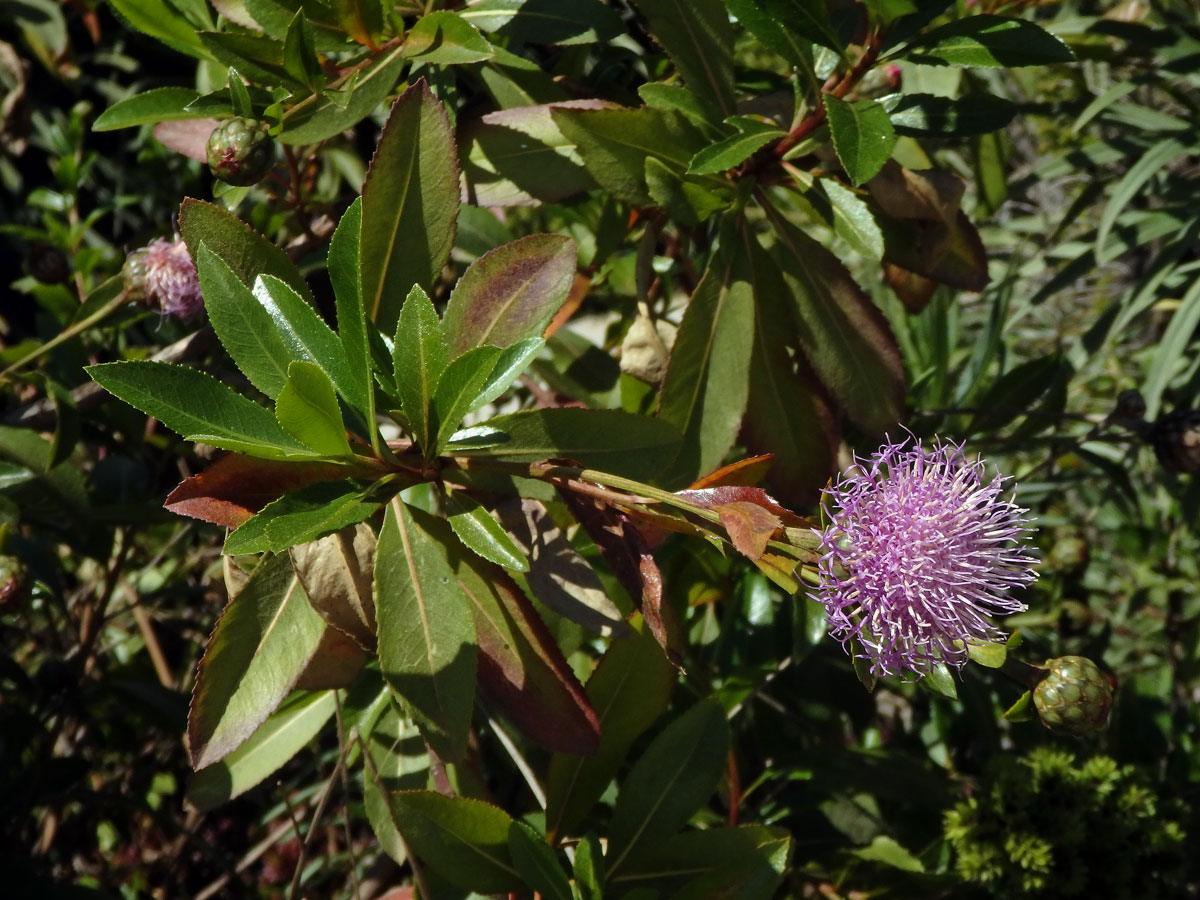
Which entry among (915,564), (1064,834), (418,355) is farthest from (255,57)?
(1064,834)

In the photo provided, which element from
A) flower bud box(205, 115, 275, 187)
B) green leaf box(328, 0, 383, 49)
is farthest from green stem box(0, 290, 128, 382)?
green leaf box(328, 0, 383, 49)

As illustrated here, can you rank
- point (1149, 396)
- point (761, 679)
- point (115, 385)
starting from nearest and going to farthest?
point (115, 385)
point (761, 679)
point (1149, 396)

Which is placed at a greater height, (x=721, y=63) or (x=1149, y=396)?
(x=721, y=63)

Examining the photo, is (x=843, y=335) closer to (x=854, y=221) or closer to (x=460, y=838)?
(x=854, y=221)

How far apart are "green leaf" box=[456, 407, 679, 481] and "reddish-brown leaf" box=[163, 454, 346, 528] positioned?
16cm

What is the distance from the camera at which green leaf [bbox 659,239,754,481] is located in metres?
1.29

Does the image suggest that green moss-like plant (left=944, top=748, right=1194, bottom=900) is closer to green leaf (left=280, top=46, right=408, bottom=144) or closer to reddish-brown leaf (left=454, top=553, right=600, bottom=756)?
reddish-brown leaf (left=454, top=553, right=600, bottom=756)

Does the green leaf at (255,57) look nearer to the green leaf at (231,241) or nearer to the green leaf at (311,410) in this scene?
the green leaf at (231,241)

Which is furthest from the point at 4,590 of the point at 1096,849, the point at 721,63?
the point at 1096,849

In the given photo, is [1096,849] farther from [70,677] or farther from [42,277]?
[42,277]

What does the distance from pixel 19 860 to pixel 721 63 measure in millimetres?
1462

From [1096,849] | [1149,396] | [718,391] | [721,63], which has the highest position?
[721,63]

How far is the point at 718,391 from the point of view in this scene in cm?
130

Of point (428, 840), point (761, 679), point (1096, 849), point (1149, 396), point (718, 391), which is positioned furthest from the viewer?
point (1149, 396)
